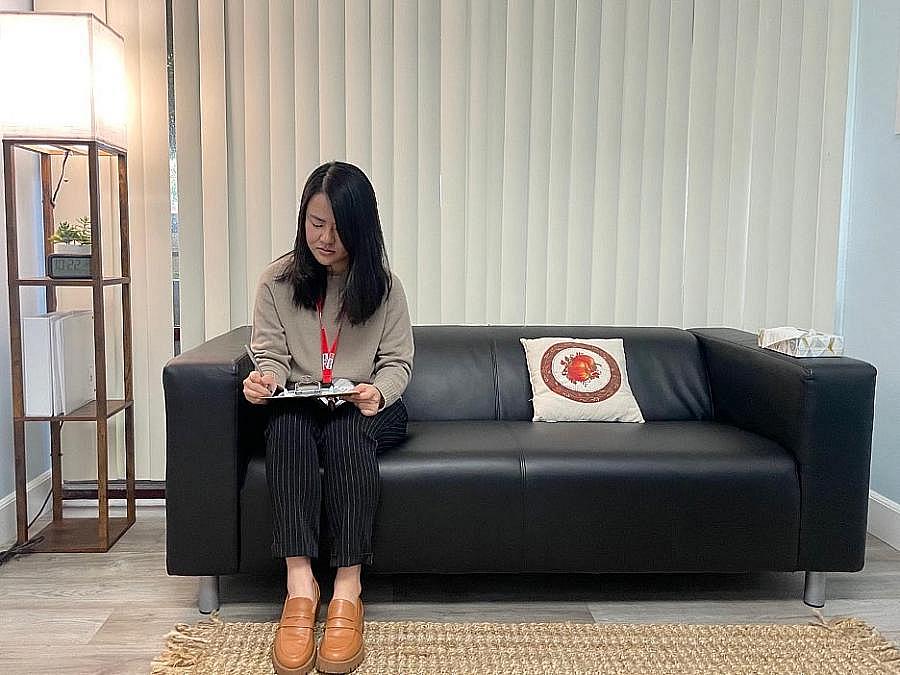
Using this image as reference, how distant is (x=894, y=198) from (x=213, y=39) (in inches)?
92.5

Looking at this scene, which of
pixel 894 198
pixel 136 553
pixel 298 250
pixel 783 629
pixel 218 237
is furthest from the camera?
pixel 218 237

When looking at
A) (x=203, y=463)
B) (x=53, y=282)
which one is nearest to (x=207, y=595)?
(x=203, y=463)

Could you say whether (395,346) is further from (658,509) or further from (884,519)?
(884,519)

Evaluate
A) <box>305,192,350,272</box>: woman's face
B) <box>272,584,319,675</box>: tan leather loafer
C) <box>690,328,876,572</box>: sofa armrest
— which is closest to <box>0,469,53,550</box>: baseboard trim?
<box>272,584,319,675</box>: tan leather loafer

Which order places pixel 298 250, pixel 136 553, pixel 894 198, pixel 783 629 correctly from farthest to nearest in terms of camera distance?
pixel 894 198, pixel 136 553, pixel 298 250, pixel 783 629

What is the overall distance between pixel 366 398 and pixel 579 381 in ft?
2.68

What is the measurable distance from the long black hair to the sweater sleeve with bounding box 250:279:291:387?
6 cm

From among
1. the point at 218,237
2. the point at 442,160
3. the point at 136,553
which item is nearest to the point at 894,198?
the point at 442,160

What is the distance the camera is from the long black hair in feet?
7.37

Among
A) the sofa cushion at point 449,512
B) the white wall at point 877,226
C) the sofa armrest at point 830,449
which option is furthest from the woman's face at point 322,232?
the white wall at point 877,226

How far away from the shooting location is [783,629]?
223 cm

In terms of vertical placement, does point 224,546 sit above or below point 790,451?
below

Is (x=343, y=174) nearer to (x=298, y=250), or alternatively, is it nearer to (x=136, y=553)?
(x=298, y=250)

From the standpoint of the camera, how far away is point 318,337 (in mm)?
2420
